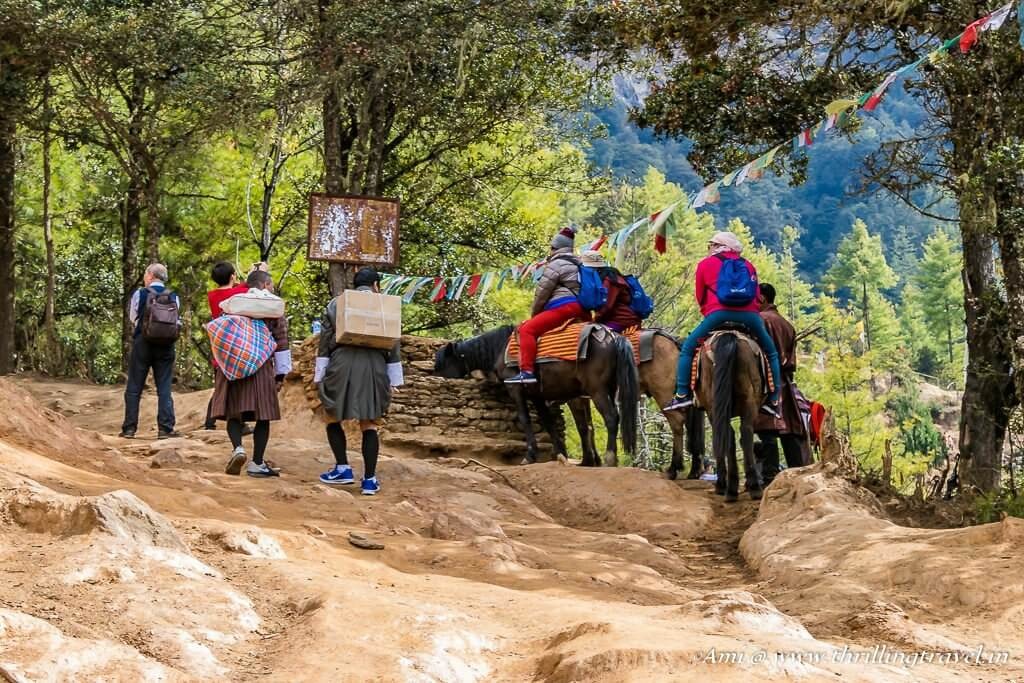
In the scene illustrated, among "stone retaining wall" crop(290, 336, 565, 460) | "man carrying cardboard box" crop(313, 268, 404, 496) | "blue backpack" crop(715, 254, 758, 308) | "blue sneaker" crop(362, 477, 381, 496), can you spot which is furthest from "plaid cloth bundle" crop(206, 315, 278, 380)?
"stone retaining wall" crop(290, 336, 565, 460)

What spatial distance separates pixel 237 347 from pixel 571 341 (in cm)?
438

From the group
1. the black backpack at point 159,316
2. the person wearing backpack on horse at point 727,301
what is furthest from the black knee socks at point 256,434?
the person wearing backpack on horse at point 727,301

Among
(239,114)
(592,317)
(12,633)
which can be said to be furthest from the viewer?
(239,114)

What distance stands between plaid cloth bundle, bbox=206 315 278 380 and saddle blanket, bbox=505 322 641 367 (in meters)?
4.07

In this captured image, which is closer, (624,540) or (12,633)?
(12,633)

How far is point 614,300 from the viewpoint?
14250 millimetres

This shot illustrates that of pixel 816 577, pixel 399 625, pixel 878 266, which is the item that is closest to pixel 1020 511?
pixel 816 577

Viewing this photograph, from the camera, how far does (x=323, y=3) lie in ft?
64.9

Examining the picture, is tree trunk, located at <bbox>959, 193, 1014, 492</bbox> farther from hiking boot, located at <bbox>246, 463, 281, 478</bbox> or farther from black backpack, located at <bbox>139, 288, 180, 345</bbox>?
black backpack, located at <bbox>139, 288, 180, 345</bbox>

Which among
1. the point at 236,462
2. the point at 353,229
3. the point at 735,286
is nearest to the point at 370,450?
the point at 236,462

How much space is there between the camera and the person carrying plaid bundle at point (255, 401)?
1076 cm

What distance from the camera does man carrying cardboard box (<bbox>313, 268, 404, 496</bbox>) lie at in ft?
34.3

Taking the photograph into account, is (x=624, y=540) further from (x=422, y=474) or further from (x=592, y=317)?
(x=592, y=317)

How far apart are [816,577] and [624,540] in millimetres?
2093
